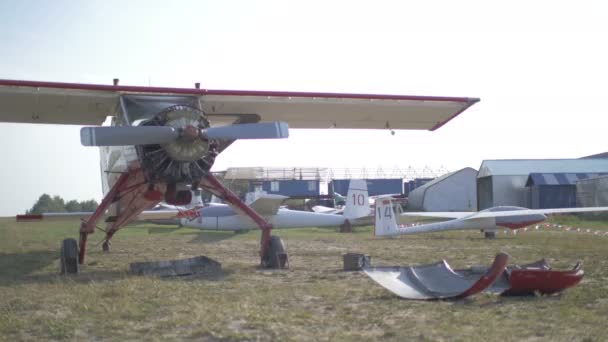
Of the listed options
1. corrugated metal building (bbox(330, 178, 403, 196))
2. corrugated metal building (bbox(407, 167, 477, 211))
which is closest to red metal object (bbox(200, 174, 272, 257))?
corrugated metal building (bbox(407, 167, 477, 211))

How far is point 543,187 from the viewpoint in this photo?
40.7 m

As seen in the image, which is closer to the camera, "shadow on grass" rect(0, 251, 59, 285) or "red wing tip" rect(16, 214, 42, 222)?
"shadow on grass" rect(0, 251, 59, 285)

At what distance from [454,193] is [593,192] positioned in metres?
13.9

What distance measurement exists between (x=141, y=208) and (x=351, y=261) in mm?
4574

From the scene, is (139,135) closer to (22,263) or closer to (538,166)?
(22,263)

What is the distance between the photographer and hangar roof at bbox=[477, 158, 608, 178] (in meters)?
43.7

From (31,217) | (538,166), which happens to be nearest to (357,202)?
(31,217)

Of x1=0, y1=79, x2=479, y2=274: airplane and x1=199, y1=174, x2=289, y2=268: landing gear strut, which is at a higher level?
x1=0, y1=79, x2=479, y2=274: airplane

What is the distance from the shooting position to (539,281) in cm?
663

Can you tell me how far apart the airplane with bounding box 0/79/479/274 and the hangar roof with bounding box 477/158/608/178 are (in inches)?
1319

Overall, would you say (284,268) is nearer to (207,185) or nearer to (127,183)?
(207,185)

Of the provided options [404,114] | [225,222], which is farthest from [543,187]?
[404,114]

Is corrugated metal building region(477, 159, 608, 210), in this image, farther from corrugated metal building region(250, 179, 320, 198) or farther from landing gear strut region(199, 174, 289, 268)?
landing gear strut region(199, 174, 289, 268)

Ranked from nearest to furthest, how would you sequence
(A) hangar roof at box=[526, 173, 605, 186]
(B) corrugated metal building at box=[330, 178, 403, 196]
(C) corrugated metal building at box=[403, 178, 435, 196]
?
1. (A) hangar roof at box=[526, 173, 605, 186]
2. (B) corrugated metal building at box=[330, 178, 403, 196]
3. (C) corrugated metal building at box=[403, 178, 435, 196]
